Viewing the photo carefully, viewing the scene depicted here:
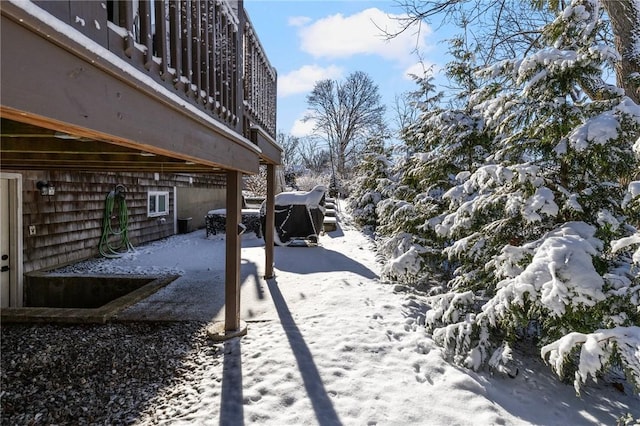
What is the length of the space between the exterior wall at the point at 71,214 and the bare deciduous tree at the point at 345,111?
2266 centimetres

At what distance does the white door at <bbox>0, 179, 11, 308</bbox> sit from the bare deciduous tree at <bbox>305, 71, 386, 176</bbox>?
2599 centimetres

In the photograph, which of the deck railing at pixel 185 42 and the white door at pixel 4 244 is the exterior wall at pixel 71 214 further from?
the deck railing at pixel 185 42

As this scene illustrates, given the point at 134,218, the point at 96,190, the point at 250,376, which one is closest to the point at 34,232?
the point at 96,190

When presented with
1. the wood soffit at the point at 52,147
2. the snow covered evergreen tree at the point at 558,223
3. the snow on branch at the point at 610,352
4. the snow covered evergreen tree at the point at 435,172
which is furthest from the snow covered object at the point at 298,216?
the snow on branch at the point at 610,352

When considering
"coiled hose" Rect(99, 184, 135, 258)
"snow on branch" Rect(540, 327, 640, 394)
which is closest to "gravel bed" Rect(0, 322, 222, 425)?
"snow on branch" Rect(540, 327, 640, 394)

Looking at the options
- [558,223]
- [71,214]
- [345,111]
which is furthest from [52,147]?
[345,111]

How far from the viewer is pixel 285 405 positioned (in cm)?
267

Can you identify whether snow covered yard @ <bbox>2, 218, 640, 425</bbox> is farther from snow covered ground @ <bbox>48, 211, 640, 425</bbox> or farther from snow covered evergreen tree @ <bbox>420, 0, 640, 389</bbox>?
snow covered evergreen tree @ <bbox>420, 0, 640, 389</bbox>

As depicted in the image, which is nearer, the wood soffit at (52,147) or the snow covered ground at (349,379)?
the wood soffit at (52,147)

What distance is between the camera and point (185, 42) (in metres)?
2.29

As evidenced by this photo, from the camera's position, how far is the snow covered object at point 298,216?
9.15 metres

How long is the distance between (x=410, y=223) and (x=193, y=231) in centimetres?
824

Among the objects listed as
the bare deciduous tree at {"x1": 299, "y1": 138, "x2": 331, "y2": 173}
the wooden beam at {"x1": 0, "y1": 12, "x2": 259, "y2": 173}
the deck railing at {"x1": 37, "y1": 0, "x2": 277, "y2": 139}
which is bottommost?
the wooden beam at {"x1": 0, "y1": 12, "x2": 259, "y2": 173}

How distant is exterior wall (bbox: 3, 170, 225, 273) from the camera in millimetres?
5793
